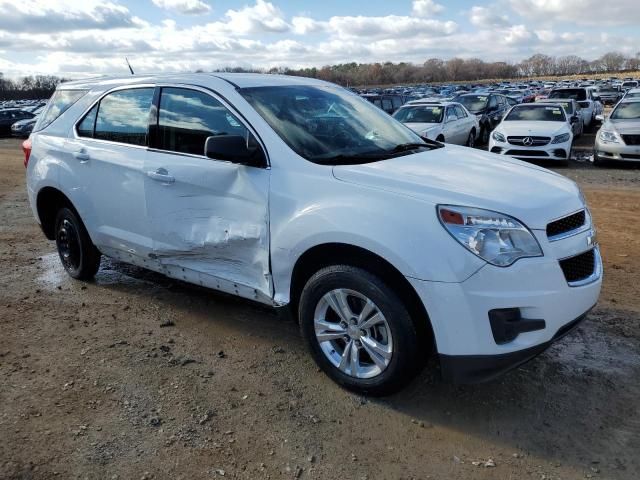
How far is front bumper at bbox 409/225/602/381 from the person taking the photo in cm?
281

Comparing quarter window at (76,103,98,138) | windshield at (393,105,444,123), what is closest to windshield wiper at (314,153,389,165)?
quarter window at (76,103,98,138)

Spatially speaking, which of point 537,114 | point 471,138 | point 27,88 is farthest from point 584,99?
point 27,88

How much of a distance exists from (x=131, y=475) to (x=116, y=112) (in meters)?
3.06

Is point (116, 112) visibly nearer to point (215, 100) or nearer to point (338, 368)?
point (215, 100)

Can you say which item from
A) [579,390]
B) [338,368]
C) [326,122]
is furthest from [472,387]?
[326,122]

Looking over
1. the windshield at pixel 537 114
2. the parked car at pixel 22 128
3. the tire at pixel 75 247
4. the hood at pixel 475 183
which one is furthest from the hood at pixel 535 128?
the parked car at pixel 22 128

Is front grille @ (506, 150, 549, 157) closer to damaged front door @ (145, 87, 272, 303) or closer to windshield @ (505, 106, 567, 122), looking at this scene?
windshield @ (505, 106, 567, 122)

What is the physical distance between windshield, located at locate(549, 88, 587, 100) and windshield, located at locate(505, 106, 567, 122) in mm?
8051

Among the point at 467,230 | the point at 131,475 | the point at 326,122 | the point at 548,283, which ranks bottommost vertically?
the point at 131,475

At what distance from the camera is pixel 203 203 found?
392 centimetres

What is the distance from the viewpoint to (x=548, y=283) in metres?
2.91

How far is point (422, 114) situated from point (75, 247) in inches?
440

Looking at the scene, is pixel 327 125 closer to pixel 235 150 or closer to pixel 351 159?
pixel 351 159

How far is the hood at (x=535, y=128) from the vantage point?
13.1 m
